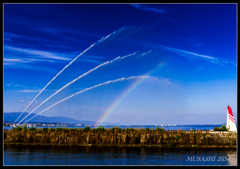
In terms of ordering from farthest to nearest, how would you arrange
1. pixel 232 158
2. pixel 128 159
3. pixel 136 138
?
pixel 136 138
pixel 232 158
pixel 128 159

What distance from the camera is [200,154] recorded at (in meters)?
32.3

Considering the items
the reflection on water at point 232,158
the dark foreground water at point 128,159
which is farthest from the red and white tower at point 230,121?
the dark foreground water at point 128,159

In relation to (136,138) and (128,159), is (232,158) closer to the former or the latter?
(128,159)

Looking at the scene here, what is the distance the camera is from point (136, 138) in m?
41.0

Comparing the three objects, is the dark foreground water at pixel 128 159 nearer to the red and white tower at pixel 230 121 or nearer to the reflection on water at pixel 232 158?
the reflection on water at pixel 232 158

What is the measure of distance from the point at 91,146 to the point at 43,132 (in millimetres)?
11419

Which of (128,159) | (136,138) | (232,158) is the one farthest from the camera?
(136,138)

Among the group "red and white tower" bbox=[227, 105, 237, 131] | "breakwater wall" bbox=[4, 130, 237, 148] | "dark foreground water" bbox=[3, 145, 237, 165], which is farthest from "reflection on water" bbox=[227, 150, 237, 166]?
"red and white tower" bbox=[227, 105, 237, 131]

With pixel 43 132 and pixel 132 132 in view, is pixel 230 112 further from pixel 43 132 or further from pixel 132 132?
pixel 43 132

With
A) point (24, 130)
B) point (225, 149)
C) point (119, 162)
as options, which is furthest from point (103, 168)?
point (24, 130)

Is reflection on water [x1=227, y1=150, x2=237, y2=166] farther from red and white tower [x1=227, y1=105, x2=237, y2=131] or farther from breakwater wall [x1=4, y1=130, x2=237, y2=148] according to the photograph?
red and white tower [x1=227, y1=105, x2=237, y2=131]

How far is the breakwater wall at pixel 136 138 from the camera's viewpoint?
3981cm

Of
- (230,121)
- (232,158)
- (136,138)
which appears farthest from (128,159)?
(230,121)

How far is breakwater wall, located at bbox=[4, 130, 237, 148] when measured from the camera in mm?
39812
